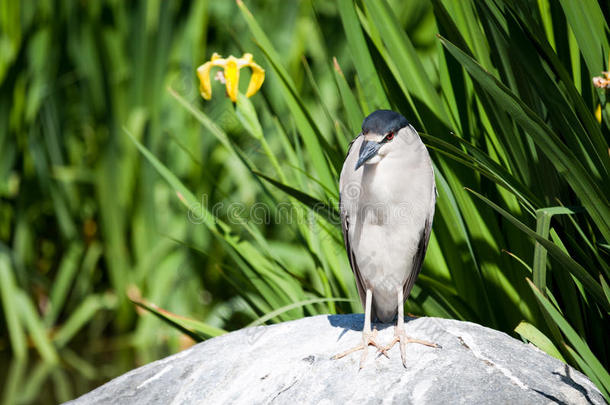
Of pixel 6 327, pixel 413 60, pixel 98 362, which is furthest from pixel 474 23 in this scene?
pixel 6 327

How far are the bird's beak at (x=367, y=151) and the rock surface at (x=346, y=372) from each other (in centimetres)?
54

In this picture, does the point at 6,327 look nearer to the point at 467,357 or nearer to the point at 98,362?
the point at 98,362

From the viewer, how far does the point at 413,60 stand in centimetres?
210

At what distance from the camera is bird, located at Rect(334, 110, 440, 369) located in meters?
1.84

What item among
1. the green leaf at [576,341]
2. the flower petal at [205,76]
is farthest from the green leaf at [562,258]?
the flower petal at [205,76]

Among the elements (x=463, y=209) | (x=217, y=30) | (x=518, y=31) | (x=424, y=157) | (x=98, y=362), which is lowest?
(x=98, y=362)

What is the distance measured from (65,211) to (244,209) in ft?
3.68

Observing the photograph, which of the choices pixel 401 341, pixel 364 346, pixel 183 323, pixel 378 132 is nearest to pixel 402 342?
pixel 401 341

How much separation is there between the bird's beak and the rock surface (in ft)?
1.78

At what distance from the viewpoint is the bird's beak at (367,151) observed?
177 centimetres

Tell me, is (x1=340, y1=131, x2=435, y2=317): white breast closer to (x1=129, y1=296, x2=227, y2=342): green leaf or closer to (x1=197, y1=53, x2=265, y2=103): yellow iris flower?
(x1=197, y1=53, x2=265, y2=103): yellow iris flower

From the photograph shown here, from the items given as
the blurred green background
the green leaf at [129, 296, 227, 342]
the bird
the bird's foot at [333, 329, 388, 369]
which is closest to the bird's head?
the bird

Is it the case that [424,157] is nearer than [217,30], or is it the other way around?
[424,157]

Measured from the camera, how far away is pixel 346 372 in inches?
71.7
